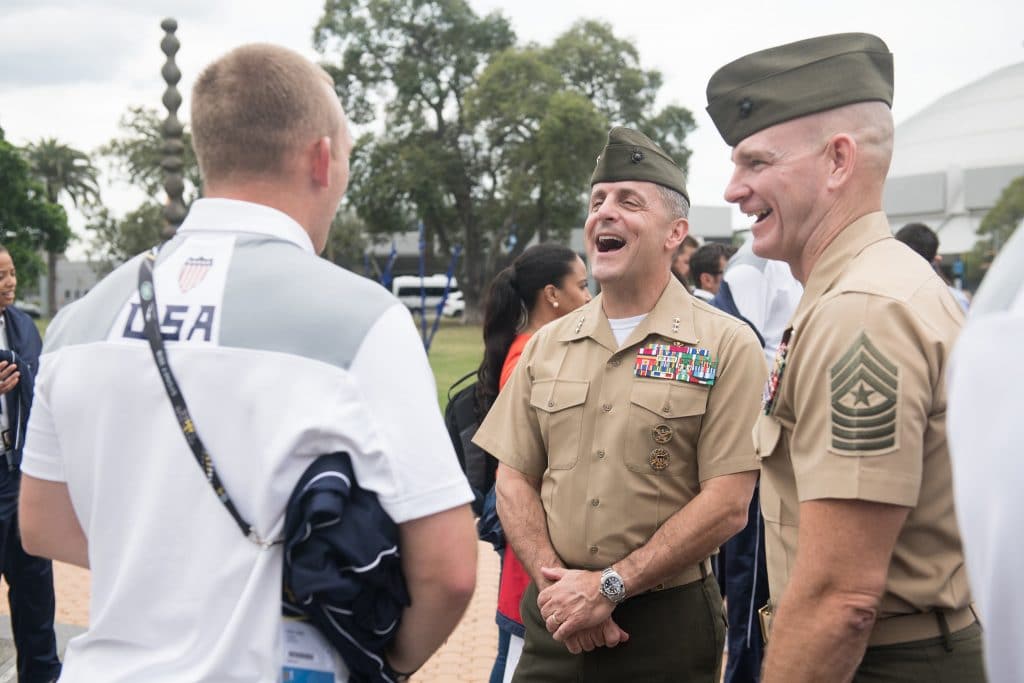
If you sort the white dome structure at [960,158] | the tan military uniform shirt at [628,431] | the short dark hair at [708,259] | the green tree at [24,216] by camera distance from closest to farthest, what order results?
the tan military uniform shirt at [628,431] < the short dark hair at [708,259] < the green tree at [24,216] < the white dome structure at [960,158]

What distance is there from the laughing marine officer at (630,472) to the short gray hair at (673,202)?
0.12m

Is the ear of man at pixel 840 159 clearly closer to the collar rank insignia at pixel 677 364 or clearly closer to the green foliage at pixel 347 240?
the collar rank insignia at pixel 677 364

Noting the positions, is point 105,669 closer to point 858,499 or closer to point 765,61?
point 858,499

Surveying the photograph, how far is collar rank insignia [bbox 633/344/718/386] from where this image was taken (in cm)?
307

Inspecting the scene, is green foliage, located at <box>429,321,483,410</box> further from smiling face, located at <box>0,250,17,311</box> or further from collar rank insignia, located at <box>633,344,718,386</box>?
collar rank insignia, located at <box>633,344,718,386</box>

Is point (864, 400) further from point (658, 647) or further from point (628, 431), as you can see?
point (658, 647)

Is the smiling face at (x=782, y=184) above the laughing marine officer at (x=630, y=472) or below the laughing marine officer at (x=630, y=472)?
above

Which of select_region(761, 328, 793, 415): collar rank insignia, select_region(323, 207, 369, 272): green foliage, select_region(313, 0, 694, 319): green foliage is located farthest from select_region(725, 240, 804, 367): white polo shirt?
select_region(323, 207, 369, 272): green foliage

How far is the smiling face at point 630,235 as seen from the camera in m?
3.28

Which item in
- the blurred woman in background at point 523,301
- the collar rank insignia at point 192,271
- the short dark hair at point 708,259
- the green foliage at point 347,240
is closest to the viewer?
the collar rank insignia at point 192,271

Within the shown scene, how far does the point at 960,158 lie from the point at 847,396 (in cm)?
10978

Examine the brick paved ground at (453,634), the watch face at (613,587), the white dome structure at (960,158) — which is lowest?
the brick paved ground at (453,634)

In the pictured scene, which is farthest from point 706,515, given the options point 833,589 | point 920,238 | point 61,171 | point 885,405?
point 61,171

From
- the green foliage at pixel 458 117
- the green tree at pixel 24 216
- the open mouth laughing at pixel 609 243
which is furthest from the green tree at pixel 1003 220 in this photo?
the open mouth laughing at pixel 609 243
